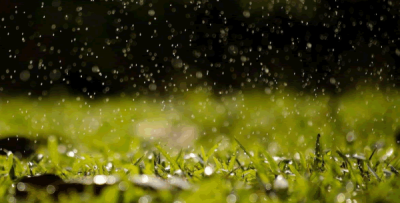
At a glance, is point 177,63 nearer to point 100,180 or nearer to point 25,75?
point 25,75

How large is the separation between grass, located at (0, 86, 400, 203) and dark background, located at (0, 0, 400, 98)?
856 mm

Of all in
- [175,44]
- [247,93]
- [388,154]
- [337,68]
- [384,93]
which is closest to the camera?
[388,154]

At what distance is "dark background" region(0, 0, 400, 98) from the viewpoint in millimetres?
7531

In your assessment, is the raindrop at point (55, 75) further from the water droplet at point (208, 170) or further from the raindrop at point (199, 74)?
the water droplet at point (208, 170)

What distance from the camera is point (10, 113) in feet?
20.7

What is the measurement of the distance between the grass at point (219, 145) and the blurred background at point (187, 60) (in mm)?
61

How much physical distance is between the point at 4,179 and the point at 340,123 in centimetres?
334

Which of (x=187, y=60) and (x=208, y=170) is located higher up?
(x=187, y=60)

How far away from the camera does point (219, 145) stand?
11.3 feet

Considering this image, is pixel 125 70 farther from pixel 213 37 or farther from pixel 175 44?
pixel 213 37

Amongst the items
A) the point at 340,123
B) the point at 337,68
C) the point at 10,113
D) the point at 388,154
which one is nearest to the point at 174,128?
the point at 340,123

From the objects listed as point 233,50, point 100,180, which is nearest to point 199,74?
point 233,50

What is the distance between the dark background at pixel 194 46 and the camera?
7531 mm

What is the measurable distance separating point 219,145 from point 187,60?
16.5 feet
